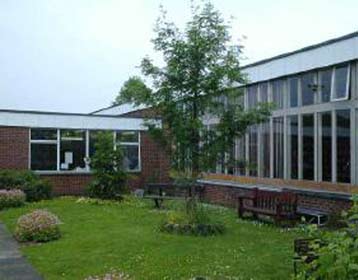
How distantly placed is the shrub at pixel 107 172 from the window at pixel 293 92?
7.29 m

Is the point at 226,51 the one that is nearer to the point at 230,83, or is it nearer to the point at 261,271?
the point at 230,83

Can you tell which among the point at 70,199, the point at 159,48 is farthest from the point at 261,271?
the point at 70,199

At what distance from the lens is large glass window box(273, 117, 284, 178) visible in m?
17.6

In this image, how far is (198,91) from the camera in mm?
13734

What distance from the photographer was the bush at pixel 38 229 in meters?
12.7

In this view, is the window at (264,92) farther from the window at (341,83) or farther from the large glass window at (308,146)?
the window at (341,83)

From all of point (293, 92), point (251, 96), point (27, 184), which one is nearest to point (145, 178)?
point (27, 184)

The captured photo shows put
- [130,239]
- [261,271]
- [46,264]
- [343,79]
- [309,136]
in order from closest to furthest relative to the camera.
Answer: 1. [261,271]
2. [46,264]
3. [130,239]
4. [343,79]
5. [309,136]

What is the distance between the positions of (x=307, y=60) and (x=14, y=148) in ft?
42.8

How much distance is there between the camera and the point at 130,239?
12.4 meters

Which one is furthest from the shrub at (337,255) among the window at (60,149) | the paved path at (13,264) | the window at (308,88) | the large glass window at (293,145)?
the window at (60,149)

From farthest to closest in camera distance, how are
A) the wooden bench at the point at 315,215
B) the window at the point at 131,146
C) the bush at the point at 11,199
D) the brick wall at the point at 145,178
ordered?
the window at the point at 131,146 → the bush at the point at 11,199 → the brick wall at the point at 145,178 → the wooden bench at the point at 315,215

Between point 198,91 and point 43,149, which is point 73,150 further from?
point 198,91

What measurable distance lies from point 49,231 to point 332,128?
23.6ft
